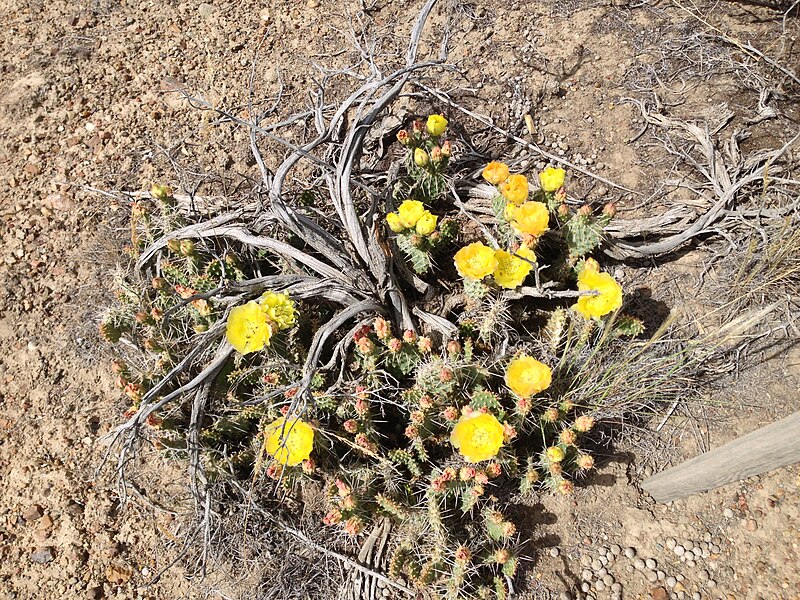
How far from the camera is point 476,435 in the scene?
5.72 ft

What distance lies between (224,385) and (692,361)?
1.68m

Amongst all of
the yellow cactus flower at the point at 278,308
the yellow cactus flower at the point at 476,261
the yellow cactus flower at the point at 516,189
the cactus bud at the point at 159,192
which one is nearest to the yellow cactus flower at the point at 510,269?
the yellow cactus flower at the point at 476,261

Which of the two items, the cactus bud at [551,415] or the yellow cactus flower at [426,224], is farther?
the yellow cactus flower at [426,224]

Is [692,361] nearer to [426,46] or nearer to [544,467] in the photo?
[544,467]

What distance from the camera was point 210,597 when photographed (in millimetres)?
2031

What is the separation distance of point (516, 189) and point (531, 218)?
13 cm

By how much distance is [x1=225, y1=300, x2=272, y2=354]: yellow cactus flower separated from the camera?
1.77 metres

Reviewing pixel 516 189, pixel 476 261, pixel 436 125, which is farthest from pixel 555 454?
pixel 436 125

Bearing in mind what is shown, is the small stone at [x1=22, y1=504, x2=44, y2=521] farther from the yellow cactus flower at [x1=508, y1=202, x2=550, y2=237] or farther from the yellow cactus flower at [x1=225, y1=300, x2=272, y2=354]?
the yellow cactus flower at [x1=508, y1=202, x2=550, y2=237]

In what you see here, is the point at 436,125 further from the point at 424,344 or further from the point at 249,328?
the point at 249,328

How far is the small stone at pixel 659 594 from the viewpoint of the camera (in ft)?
6.23

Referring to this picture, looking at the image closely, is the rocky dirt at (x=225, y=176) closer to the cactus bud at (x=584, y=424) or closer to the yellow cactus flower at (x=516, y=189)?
the cactus bud at (x=584, y=424)

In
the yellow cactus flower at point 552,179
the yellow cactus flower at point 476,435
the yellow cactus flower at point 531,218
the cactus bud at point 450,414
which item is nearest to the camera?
the yellow cactus flower at point 476,435

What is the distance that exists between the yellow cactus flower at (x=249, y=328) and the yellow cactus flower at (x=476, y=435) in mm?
657
